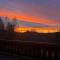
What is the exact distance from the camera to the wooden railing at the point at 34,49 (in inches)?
785

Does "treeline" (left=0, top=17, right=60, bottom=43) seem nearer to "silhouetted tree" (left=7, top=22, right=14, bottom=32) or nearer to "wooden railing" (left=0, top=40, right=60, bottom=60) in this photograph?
"silhouetted tree" (left=7, top=22, right=14, bottom=32)

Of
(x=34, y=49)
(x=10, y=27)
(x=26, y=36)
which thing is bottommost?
(x=34, y=49)

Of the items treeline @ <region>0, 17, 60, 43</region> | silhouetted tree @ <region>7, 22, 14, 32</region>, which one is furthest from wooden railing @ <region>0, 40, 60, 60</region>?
silhouetted tree @ <region>7, 22, 14, 32</region>

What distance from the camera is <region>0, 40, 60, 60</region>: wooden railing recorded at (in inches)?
785

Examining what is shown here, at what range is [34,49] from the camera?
71.7ft

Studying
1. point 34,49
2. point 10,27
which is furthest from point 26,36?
point 34,49

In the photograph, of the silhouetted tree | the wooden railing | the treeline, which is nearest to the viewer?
the wooden railing

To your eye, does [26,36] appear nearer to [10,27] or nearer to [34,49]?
[10,27]

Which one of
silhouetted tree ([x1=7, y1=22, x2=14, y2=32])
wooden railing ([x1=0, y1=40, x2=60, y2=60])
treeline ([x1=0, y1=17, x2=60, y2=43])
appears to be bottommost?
wooden railing ([x1=0, y1=40, x2=60, y2=60])

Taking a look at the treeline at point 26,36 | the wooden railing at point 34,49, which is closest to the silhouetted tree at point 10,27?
the treeline at point 26,36

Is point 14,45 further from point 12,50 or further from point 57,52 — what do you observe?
point 57,52

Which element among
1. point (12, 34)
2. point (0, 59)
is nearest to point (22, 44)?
point (0, 59)

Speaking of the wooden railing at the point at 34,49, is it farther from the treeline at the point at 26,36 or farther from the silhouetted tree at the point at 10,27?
the silhouetted tree at the point at 10,27

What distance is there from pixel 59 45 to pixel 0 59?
460cm
